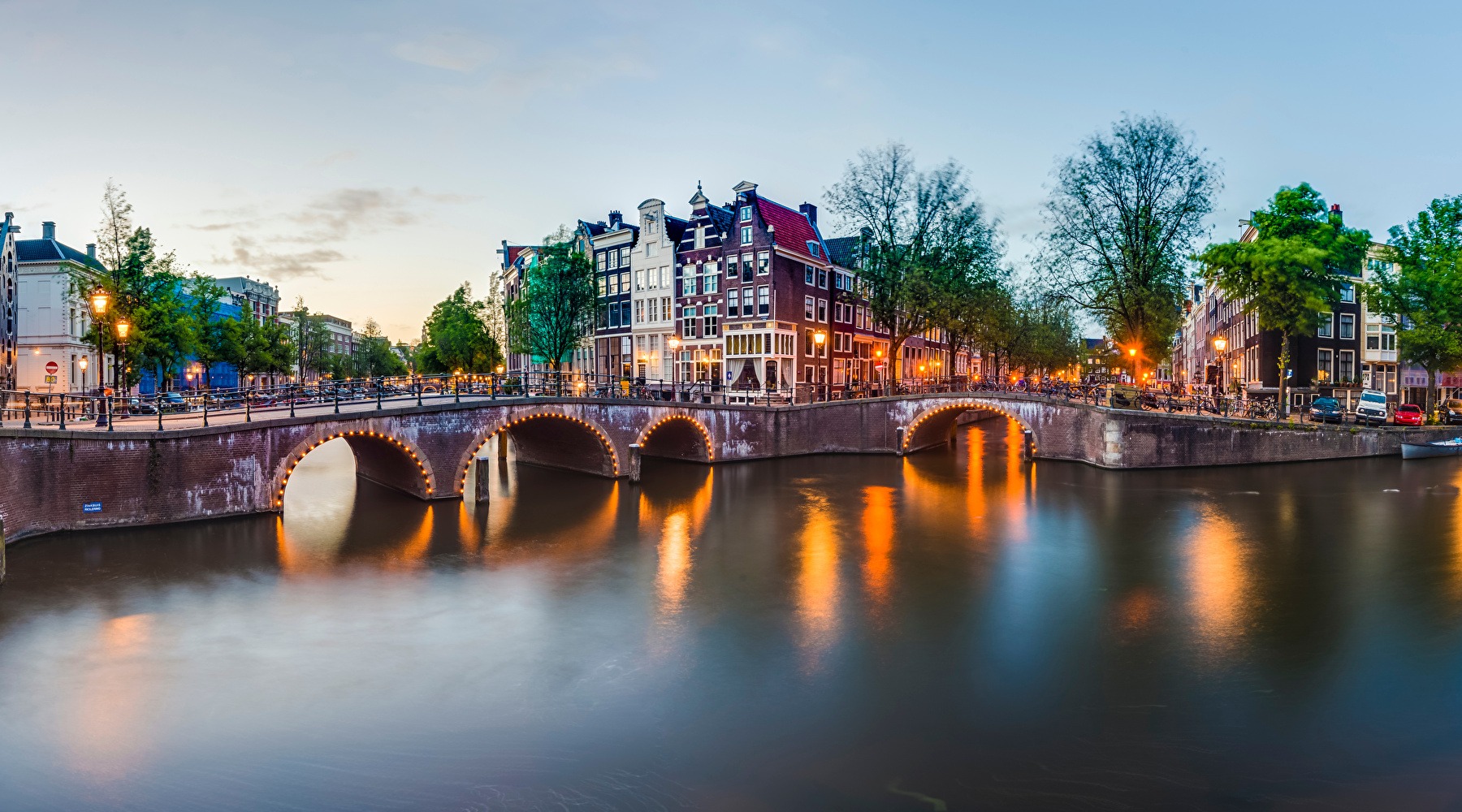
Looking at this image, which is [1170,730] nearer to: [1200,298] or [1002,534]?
[1002,534]

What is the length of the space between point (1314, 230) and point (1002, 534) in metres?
31.4

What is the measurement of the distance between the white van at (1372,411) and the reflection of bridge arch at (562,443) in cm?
4074

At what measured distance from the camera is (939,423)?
5409 centimetres

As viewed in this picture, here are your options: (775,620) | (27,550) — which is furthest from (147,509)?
(775,620)

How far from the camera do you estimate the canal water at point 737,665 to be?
1105 cm

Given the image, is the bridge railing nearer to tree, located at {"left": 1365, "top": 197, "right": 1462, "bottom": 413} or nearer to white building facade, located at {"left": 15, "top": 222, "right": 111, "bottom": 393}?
white building facade, located at {"left": 15, "top": 222, "right": 111, "bottom": 393}

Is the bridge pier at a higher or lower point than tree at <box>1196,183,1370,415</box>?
lower

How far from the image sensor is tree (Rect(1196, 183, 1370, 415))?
1693 inches

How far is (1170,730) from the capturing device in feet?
40.7

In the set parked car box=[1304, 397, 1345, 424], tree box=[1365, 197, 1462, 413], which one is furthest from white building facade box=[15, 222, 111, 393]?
tree box=[1365, 197, 1462, 413]

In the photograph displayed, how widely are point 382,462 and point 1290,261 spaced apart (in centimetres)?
4596

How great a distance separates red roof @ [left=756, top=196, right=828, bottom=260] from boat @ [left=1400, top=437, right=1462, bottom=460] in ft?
118

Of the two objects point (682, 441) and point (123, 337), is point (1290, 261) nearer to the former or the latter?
point (682, 441)

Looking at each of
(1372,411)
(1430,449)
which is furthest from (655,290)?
(1430,449)
